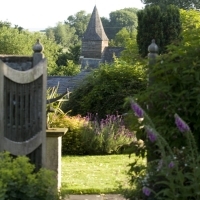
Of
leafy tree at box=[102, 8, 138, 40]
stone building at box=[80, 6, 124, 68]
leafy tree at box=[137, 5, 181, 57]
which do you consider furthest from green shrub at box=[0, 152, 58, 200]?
leafy tree at box=[102, 8, 138, 40]

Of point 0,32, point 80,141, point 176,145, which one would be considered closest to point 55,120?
point 80,141

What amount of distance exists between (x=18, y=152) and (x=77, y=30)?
12632 centimetres

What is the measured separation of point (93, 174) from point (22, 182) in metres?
5.04

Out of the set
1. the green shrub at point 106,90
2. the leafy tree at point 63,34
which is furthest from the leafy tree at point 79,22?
the green shrub at point 106,90

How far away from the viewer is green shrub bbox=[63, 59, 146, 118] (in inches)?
740

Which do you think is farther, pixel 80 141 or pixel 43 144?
pixel 80 141

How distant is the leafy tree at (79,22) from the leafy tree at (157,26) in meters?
101

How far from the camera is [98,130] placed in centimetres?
1549

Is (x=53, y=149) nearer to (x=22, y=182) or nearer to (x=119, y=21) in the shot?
(x=22, y=182)

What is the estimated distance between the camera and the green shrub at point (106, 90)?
18.8 metres

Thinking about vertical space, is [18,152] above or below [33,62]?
below

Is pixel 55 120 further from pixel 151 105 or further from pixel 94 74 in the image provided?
pixel 151 105

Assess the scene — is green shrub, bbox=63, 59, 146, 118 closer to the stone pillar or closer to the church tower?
the stone pillar

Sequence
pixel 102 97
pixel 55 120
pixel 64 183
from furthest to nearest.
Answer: pixel 102 97 < pixel 55 120 < pixel 64 183
